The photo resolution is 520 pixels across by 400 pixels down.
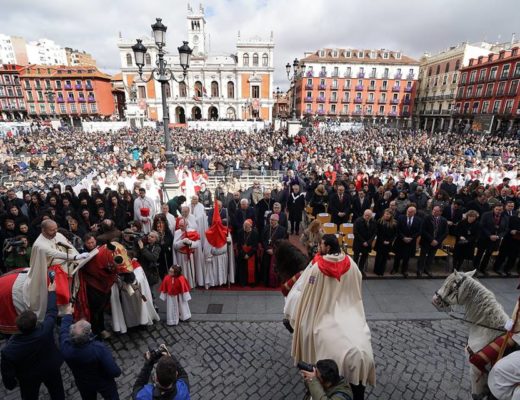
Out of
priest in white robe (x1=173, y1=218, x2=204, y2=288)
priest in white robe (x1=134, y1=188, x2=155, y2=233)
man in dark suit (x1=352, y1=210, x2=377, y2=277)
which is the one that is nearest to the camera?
priest in white robe (x1=173, y1=218, x2=204, y2=288)

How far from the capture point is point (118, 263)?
3.89 m

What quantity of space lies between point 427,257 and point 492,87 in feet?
152

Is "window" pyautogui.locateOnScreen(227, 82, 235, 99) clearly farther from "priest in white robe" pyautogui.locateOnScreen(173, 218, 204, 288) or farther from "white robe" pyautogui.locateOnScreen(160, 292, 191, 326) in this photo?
"white robe" pyautogui.locateOnScreen(160, 292, 191, 326)

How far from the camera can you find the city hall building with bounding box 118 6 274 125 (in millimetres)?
53500

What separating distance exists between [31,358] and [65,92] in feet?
226

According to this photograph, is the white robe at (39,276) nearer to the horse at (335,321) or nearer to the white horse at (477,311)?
the horse at (335,321)

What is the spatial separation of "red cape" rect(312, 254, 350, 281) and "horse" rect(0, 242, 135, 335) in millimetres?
2690

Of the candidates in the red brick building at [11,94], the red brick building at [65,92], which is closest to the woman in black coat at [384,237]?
the red brick building at [65,92]

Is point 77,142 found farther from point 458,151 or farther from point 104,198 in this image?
point 458,151

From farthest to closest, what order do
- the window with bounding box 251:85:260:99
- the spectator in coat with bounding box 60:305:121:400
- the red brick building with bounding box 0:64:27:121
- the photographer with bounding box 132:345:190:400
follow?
the red brick building with bounding box 0:64:27:121, the window with bounding box 251:85:260:99, the spectator in coat with bounding box 60:305:121:400, the photographer with bounding box 132:345:190:400

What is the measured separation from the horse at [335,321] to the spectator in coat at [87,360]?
6.47 feet

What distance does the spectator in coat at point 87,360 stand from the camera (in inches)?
107

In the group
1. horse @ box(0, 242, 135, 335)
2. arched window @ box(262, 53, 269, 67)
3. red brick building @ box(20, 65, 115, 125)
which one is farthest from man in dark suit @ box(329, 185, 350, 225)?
red brick building @ box(20, 65, 115, 125)

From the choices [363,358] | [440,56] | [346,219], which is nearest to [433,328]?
[363,358]
